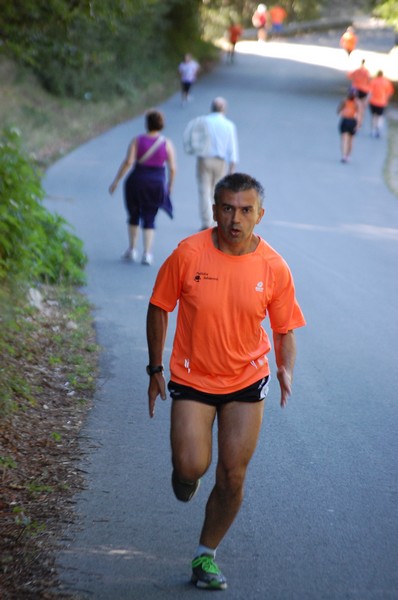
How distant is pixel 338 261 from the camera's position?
1441 cm

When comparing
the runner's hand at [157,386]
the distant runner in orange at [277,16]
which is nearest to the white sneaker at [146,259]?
the runner's hand at [157,386]

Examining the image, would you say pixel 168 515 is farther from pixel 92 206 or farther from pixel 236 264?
pixel 92 206

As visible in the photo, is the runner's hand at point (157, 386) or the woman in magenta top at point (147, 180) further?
the woman in magenta top at point (147, 180)

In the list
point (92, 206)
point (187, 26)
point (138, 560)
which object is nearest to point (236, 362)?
point (138, 560)

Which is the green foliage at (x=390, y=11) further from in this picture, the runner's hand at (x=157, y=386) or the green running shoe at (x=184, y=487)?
the green running shoe at (x=184, y=487)

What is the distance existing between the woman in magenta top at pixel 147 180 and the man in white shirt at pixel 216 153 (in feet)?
6.70

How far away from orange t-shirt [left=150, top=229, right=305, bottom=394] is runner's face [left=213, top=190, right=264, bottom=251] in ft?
0.24

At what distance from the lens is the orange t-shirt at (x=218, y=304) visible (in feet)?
16.1

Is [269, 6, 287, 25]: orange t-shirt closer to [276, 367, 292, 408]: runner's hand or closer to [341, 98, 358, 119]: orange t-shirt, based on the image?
[341, 98, 358, 119]: orange t-shirt

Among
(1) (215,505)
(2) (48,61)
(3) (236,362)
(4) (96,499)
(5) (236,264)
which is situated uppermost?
(5) (236,264)

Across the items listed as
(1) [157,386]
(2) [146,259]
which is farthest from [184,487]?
(2) [146,259]

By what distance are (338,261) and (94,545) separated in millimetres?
9540

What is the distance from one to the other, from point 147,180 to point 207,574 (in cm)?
884

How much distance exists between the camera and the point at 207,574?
492 cm
